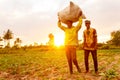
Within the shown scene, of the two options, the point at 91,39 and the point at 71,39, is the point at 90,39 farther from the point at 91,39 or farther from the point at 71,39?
the point at 71,39

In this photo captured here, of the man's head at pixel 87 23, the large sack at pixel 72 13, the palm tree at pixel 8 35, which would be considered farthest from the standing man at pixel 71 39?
the palm tree at pixel 8 35

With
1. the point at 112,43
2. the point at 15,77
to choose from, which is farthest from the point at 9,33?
the point at 15,77

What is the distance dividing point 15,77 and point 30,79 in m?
1.13

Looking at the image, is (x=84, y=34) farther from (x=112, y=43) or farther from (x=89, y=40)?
(x=112, y=43)

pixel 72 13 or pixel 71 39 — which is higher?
pixel 72 13

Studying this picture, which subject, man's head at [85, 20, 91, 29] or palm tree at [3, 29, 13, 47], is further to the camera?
palm tree at [3, 29, 13, 47]

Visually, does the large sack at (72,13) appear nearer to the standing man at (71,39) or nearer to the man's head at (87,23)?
the standing man at (71,39)

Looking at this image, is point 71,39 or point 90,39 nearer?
point 71,39

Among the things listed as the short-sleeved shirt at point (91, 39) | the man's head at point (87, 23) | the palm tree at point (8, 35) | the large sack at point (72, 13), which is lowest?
the short-sleeved shirt at point (91, 39)

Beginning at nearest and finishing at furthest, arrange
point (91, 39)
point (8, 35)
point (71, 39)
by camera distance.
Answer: point (71, 39) < point (91, 39) < point (8, 35)

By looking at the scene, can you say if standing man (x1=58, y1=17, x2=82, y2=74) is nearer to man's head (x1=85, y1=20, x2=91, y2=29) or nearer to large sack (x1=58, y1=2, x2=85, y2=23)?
large sack (x1=58, y1=2, x2=85, y2=23)

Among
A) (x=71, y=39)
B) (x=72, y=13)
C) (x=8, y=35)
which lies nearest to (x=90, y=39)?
(x=71, y=39)

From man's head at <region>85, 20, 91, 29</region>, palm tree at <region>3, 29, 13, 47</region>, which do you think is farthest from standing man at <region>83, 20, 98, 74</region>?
palm tree at <region>3, 29, 13, 47</region>

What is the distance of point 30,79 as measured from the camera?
11.4 m
